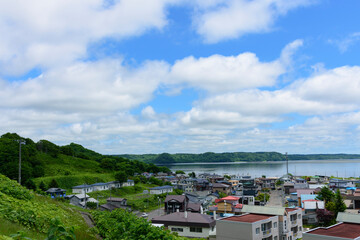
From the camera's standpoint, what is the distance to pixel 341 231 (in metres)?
17.7

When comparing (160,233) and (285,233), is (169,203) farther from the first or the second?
(160,233)

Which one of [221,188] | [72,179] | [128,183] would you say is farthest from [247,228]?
[221,188]

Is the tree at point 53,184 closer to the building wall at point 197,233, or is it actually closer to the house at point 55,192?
the house at point 55,192

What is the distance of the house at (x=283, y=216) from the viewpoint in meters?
24.8

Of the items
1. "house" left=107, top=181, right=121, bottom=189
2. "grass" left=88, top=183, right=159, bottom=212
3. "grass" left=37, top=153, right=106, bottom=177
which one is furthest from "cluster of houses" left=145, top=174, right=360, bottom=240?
"grass" left=37, top=153, right=106, bottom=177

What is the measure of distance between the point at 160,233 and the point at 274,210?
19.5 m

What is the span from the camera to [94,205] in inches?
1647

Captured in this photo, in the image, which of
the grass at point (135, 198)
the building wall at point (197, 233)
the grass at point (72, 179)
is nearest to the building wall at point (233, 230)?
the building wall at point (197, 233)

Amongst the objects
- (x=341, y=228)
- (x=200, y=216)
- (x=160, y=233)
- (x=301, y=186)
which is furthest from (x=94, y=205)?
(x=301, y=186)

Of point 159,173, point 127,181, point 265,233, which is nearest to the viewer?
point 265,233

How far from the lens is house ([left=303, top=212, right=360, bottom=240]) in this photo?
16.3 metres

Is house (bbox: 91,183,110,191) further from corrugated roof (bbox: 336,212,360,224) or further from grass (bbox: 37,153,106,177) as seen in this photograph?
corrugated roof (bbox: 336,212,360,224)

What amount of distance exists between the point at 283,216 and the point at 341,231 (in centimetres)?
729

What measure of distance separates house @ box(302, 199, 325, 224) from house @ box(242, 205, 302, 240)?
9671mm
